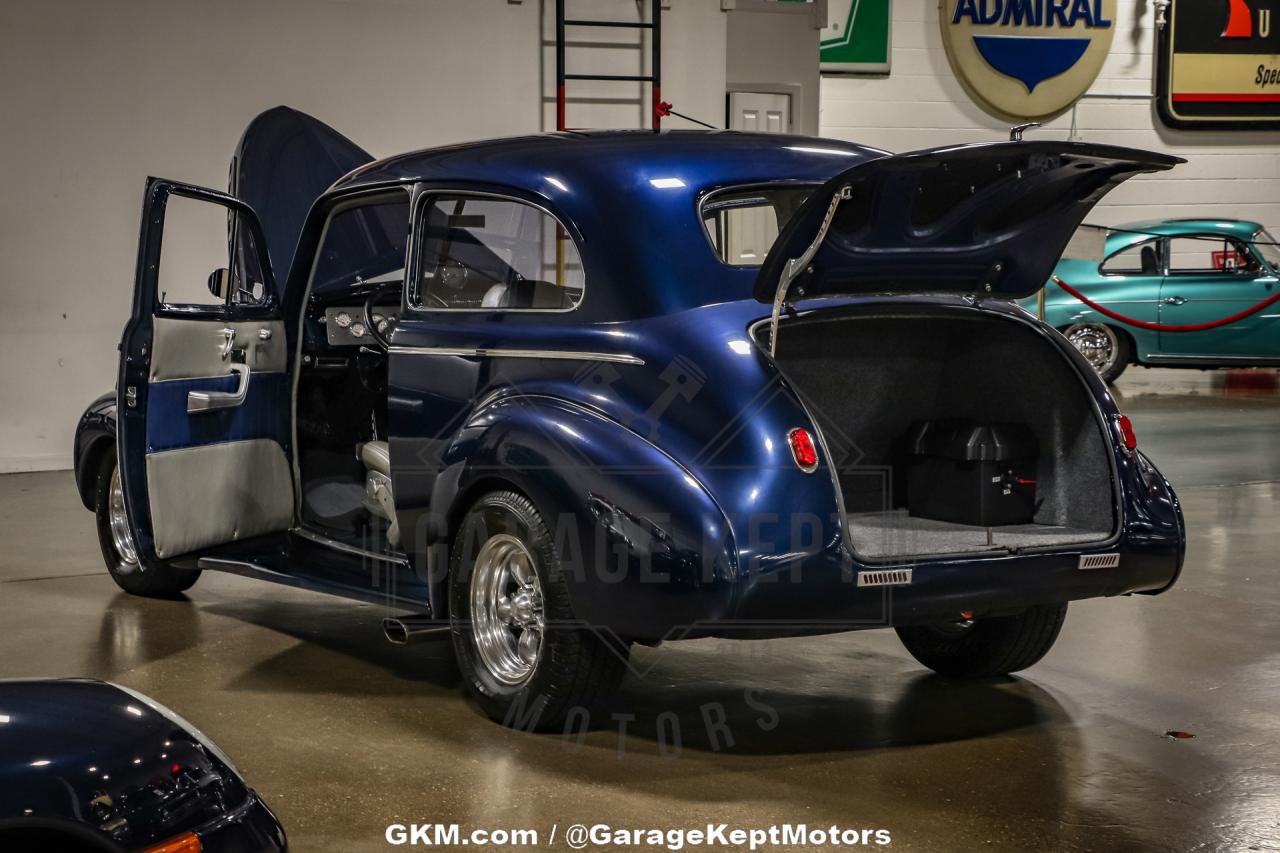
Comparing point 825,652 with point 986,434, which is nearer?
point 986,434

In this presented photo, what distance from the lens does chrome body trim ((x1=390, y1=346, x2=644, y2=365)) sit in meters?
4.46

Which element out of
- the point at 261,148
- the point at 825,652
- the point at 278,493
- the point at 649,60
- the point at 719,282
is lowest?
the point at 825,652

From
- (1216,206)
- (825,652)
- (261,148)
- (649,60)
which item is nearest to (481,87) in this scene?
(649,60)

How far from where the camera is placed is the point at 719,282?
4.58 m

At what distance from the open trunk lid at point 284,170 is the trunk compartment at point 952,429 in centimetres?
262

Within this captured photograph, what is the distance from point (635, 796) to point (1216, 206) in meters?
18.2

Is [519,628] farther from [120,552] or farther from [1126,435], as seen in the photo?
Result: [120,552]

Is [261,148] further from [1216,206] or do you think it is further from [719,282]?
[1216,206]

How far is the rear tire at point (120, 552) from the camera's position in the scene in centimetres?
658

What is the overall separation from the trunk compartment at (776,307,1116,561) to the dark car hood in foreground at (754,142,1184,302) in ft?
0.45

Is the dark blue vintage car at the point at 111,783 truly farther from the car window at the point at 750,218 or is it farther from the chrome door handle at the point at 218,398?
the chrome door handle at the point at 218,398

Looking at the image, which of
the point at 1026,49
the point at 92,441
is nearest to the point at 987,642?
the point at 92,441

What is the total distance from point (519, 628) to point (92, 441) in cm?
288

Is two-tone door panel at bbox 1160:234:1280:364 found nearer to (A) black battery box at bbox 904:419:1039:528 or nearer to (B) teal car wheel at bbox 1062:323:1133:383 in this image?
(B) teal car wheel at bbox 1062:323:1133:383
